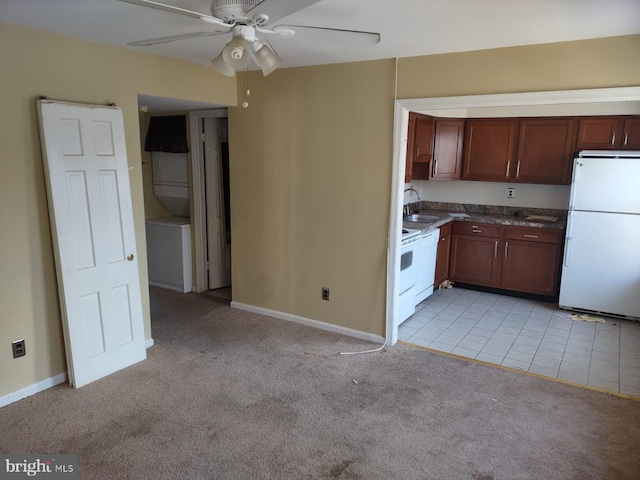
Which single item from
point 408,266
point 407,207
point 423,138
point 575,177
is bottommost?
point 408,266

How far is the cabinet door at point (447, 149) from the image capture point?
5.30 m

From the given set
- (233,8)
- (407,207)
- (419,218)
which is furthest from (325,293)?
(233,8)

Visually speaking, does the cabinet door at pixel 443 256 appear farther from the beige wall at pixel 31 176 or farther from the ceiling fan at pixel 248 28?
the beige wall at pixel 31 176

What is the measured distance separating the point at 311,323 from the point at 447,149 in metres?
2.75

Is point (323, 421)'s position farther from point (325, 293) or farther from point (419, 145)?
point (419, 145)

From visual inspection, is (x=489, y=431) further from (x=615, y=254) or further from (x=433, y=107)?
(x=615, y=254)

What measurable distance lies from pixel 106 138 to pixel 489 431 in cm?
322

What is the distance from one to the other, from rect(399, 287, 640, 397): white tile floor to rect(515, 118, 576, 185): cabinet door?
1437mm

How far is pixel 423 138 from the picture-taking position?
502 cm

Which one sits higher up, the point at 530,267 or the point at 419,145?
the point at 419,145

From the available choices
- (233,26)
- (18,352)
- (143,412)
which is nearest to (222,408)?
(143,412)

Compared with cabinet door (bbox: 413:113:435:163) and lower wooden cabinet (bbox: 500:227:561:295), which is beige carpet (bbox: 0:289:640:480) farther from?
cabinet door (bbox: 413:113:435:163)

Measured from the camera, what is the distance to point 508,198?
218 inches

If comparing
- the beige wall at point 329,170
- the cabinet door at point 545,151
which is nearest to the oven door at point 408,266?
the beige wall at point 329,170
